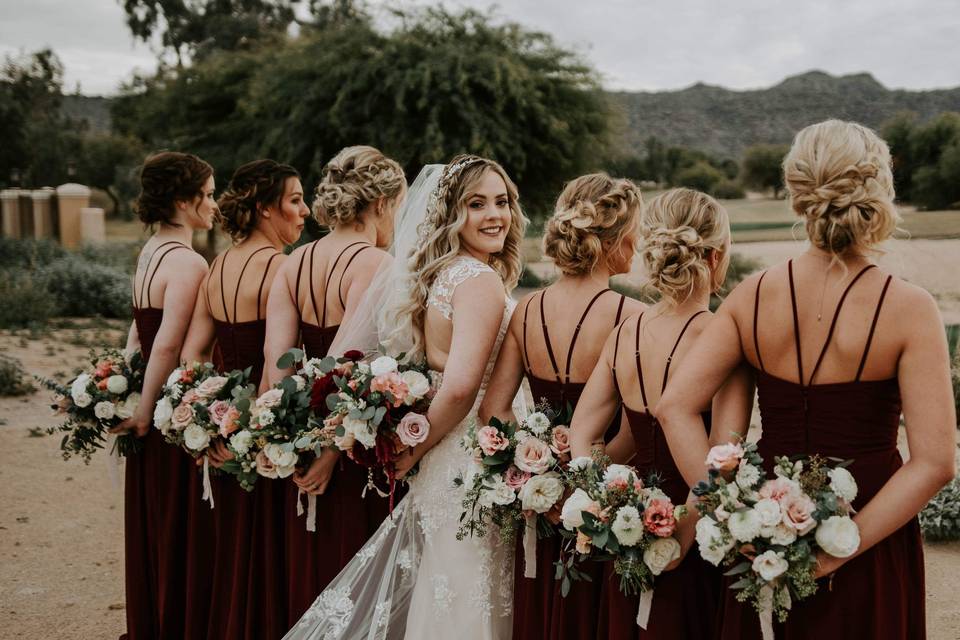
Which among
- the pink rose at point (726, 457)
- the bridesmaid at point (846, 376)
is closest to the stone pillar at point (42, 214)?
the bridesmaid at point (846, 376)

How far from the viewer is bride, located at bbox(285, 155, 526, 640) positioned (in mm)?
3424

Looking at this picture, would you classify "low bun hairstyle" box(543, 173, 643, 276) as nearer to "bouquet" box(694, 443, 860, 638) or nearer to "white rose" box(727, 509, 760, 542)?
"bouquet" box(694, 443, 860, 638)

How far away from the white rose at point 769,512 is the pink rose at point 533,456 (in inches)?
34.4

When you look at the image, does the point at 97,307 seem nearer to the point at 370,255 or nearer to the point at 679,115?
the point at 370,255

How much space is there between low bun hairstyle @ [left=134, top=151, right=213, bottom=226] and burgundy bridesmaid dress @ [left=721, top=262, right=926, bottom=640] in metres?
3.28

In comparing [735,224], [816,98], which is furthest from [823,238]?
[816,98]

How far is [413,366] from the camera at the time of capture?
3.56 metres

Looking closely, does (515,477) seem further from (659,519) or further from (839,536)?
(839,536)

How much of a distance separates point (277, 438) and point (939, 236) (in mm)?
14740

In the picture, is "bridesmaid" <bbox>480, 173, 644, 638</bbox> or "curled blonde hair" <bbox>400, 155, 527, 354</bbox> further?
"curled blonde hair" <bbox>400, 155, 527, 354</bbox>

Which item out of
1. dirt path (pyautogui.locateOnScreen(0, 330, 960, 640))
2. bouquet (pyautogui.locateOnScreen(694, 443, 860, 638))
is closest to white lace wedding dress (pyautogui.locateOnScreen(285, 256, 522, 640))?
bouquet (pyautogui.locateOnScreen(694, 443, 860, 638))

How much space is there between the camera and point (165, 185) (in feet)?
15.5

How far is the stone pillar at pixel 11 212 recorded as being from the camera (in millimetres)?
26609

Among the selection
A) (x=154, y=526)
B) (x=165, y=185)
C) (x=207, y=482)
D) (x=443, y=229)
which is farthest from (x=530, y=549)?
→ (x=165, y=185)
